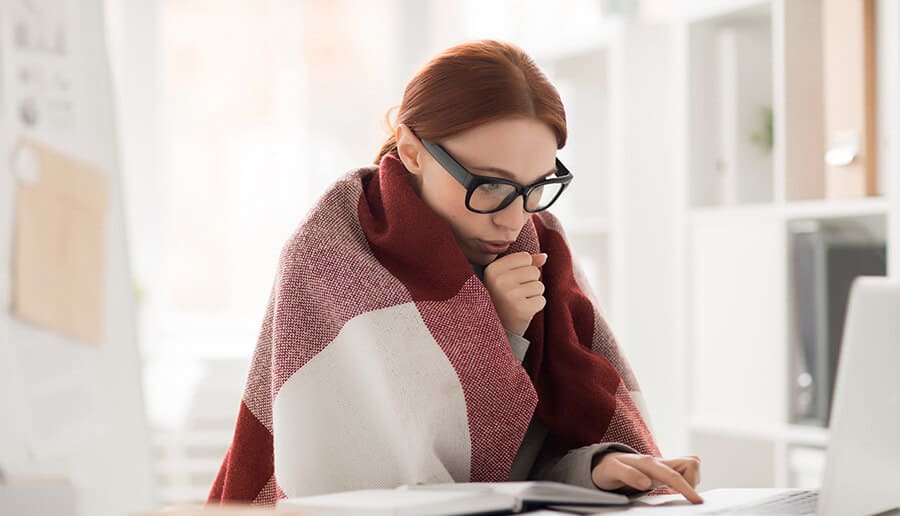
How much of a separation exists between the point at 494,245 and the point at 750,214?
3.44 feet

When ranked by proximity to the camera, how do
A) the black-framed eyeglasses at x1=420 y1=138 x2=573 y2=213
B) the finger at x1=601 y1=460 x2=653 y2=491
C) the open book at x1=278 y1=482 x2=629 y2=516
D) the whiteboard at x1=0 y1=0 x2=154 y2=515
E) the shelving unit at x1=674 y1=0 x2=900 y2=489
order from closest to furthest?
the whiteboard at x1=0 y1=0 x2=154 y2=515
the open book at x1=278 y1=482 x2=629 y2=516
the finger at x1=601 y1=460 x2=653 y2=491
the black-framed eyeglasses at x1=420 y1=138 x2=573 y2=213
the shelving unit at x1=674 y1=0 x2=900 y2=489

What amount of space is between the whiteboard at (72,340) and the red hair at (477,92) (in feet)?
1.85

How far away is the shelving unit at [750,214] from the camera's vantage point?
6.51ft

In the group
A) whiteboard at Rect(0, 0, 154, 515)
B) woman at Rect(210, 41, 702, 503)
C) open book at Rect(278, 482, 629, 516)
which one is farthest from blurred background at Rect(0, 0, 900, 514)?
woman at Rect(210, 41, 702, 503)

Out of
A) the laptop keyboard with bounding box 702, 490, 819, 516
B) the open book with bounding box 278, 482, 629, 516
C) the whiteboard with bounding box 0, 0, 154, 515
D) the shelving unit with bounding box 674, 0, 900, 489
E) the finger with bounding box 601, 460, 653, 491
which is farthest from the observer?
the shelving unit with bounding box 674, 0, 900, 489

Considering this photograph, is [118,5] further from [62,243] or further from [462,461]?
[62,243]

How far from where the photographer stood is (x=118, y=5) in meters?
3.27

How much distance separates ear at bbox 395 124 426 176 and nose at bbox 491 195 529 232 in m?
0.12

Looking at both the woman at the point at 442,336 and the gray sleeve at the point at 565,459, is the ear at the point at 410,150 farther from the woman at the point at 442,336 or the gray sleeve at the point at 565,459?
the gray sleeve at the point at 565,459

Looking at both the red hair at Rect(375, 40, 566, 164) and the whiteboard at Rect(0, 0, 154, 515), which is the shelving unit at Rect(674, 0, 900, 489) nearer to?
the red hair at Rect(375, 40, 566, 164)

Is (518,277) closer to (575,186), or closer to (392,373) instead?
(392,373)

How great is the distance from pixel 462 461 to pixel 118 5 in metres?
2.65

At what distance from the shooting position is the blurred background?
2.19 ft

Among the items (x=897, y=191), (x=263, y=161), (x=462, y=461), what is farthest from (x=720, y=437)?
(x=263, y=161)
